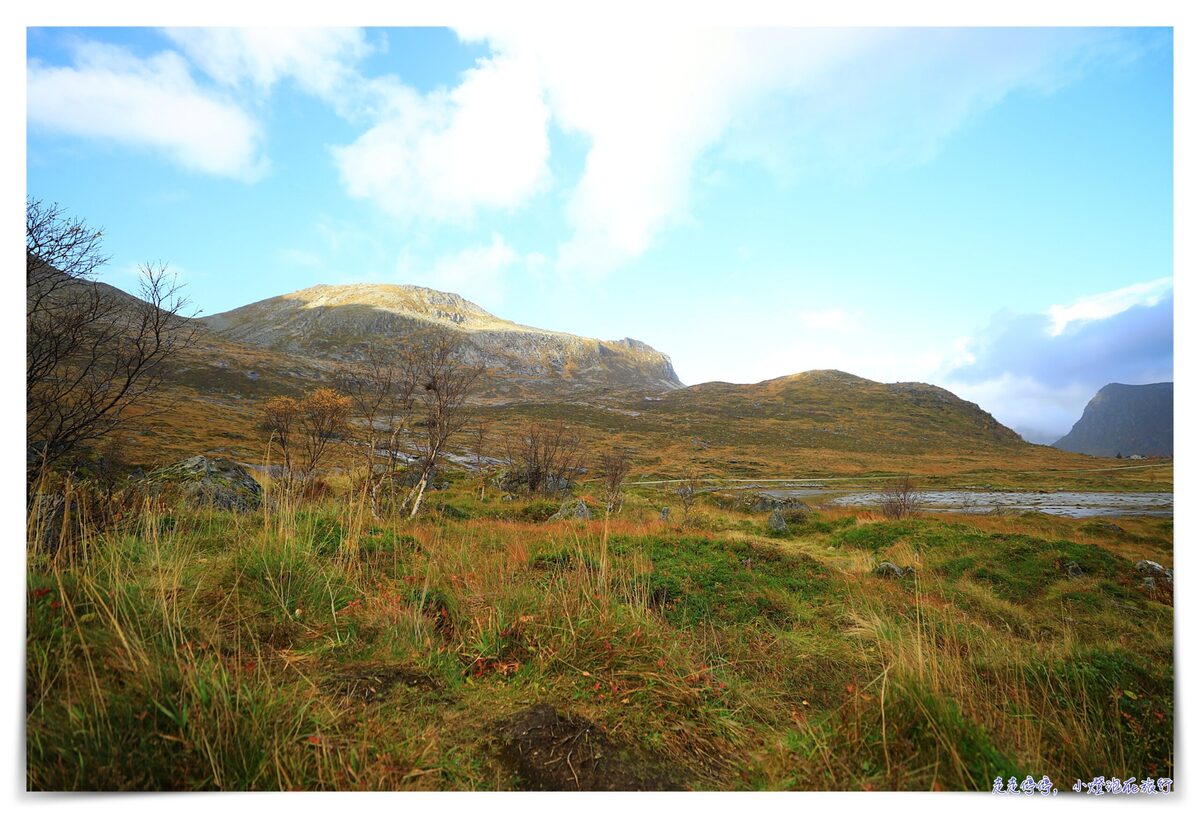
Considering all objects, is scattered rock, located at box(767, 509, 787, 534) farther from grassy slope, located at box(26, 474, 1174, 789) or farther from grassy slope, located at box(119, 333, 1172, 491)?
grassy slope, located at box(119, 333, 1172, 491)

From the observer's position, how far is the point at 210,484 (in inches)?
424

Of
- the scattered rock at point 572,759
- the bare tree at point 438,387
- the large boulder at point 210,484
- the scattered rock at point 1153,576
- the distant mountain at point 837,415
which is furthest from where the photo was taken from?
the distant mountain at point 837,415

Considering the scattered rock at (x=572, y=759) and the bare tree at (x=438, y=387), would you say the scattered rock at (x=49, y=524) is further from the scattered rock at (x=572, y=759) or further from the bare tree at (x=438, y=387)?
the bare tree at (x=438, y=387)

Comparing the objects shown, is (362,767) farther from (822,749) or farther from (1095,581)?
(1095,581)

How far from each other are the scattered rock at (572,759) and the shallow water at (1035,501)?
33.3 meters

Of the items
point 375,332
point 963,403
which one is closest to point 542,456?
point 963,403

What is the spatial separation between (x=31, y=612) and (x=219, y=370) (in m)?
119

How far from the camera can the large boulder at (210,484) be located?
9.69 m

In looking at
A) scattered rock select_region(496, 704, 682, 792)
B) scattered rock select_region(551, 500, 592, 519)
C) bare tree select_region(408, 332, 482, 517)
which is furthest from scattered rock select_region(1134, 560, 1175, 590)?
bare tree select_region(408, 332, 482, 517)

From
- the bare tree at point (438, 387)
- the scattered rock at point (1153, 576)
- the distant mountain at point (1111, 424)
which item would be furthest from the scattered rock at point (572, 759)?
the distant mountain at point (1111, 424)

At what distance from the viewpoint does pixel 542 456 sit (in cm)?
2828

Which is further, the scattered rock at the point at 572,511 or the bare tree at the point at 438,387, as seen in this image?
the scattered rock at the point at 572,511

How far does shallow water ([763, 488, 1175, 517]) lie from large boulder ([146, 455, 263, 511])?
33781mm

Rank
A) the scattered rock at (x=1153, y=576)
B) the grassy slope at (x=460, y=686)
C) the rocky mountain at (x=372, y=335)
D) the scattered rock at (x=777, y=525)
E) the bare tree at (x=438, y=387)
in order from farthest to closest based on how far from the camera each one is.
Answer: the rocky mountain at (x=372, y=335) < the scattered rock at (x=777, y=525) < the bare tree at (x=438, y=387) < the scattered rock at (x=1153, y=576) < the grassy slope at (x=460, y=686)
